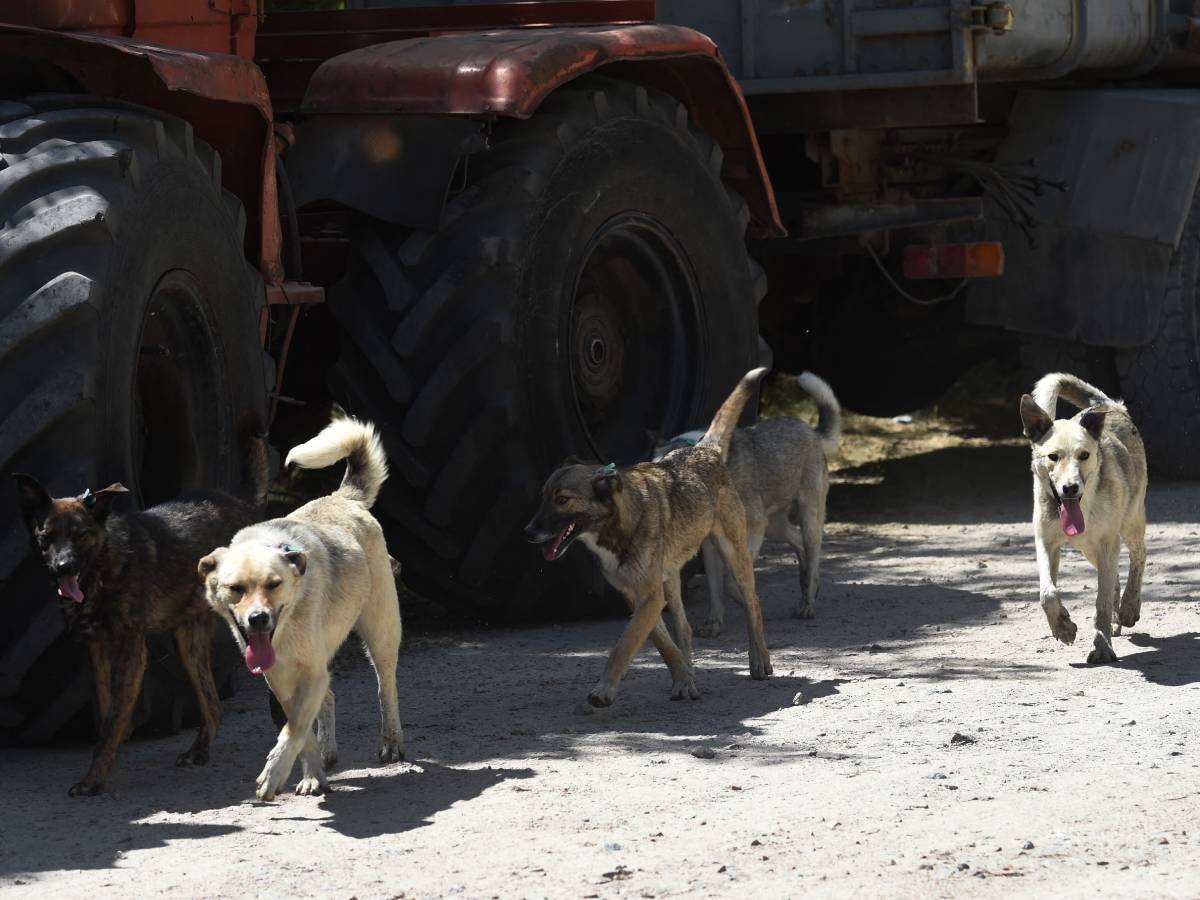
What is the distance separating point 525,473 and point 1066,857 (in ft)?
9.78

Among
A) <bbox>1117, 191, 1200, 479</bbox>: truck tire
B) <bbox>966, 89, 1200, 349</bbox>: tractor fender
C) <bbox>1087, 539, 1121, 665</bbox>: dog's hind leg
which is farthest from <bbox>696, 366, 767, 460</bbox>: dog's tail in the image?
<bbox>1117, 191, 1200, 479</bbox>: truck tire

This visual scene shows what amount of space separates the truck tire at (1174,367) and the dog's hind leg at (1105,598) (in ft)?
10.7

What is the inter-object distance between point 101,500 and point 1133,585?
3770 mm

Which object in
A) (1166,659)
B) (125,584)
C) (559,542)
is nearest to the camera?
(125,584)

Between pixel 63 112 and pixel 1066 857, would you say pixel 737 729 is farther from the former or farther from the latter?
pixel 63 112

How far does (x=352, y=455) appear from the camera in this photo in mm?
5965

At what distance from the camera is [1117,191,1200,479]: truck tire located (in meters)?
9.95

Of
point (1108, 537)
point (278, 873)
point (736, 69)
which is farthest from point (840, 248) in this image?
point (278, 873)

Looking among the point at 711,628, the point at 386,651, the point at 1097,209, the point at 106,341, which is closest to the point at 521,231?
the point at 711,628

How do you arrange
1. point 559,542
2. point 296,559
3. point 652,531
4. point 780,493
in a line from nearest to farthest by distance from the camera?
point 296,559, point 559,542, point 652,531, point 780,493

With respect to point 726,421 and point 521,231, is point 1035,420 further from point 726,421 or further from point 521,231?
point 521,231

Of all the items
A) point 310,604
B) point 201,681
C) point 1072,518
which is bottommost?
point 201,681

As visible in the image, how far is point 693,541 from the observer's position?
22.2ft

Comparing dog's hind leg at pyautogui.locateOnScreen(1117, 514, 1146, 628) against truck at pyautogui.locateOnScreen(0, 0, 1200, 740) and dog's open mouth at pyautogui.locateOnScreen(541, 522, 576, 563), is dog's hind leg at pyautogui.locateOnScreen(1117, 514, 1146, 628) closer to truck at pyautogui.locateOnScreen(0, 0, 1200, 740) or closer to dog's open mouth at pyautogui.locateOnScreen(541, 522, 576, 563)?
truck at pyautogui.locateOnScreen(0, 0, 1200, 740)
